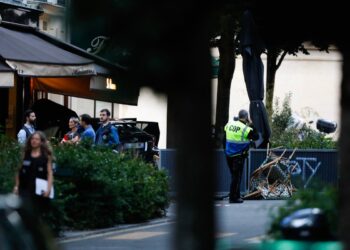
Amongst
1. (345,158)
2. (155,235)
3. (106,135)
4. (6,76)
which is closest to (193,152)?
(345,158)

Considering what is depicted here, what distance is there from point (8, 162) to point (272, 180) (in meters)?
8.22

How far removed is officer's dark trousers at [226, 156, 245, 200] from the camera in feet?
70.5

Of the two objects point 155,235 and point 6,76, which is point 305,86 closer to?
point 6,76

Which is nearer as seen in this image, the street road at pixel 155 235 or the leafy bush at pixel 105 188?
the street road at pixel 155 235

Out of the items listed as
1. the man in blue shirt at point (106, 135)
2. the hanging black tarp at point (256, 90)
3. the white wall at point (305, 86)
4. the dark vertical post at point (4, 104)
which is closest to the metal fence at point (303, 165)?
the hanging black tarp at point (256, 90)

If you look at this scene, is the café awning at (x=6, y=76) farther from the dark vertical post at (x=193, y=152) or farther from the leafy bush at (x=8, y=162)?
the dark vertical post at (x=193, y=152)

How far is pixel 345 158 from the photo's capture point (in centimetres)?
677

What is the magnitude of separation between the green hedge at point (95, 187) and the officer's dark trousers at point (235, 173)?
3136 mm

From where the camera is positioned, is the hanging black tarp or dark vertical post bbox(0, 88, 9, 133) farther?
dark vertical post bbox(0, 88, 9, 133)

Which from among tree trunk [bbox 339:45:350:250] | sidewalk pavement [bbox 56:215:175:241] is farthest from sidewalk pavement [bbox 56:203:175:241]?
tree trunk [bbox 339:45:350:250]

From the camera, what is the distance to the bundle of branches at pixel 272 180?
2236cm

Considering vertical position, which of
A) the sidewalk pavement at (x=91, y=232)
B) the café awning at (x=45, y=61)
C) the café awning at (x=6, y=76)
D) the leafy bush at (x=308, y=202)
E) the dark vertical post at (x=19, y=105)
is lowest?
the sidewalk pavement at (x=91, y=232)

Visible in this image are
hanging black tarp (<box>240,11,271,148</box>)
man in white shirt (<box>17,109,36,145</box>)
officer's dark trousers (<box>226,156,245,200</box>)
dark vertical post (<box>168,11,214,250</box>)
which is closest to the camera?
dark vertical post (<box>168,11,214,250</box>)

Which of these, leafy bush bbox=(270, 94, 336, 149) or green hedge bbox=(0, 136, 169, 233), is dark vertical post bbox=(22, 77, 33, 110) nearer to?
leafy bush bbox=(270, 94, 336, 149)
